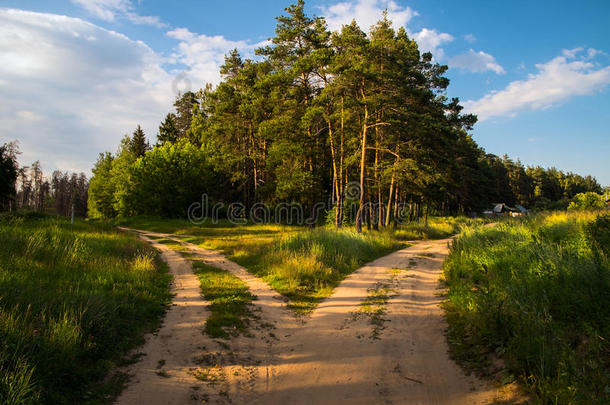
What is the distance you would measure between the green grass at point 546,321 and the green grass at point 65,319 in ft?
18.3

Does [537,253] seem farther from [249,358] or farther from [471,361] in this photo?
[249,358]

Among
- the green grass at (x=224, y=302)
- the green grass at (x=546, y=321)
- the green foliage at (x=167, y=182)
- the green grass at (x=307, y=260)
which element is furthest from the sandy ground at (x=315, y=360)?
the green foliage at (x=167, y=182)

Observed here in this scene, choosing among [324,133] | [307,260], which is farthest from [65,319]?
[324,133]

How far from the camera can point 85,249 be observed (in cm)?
1058

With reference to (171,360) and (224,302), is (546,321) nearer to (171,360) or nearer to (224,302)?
(171,360)

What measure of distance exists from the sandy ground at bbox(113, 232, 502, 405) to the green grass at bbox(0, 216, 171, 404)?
0.52 metres

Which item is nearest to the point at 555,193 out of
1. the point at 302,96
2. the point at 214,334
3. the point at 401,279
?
the point at 302,96

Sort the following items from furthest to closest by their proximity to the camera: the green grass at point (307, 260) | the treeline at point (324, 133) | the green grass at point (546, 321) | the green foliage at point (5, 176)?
the green foliage at point (5, 176) < the treeline at point (324, 133) < the green grass at point (307, 260) < the green grass at point (546, 321)

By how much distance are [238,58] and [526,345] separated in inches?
1839

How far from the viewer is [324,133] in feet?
106

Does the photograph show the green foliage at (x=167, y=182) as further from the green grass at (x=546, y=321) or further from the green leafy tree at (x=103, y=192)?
the green grass at (x=546, y=321)

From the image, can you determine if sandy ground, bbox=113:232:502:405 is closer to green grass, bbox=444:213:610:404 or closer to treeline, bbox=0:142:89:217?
green grass, bbox=444:213:610:404

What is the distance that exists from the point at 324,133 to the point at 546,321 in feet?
96.4

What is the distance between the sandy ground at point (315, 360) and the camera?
165 inches
